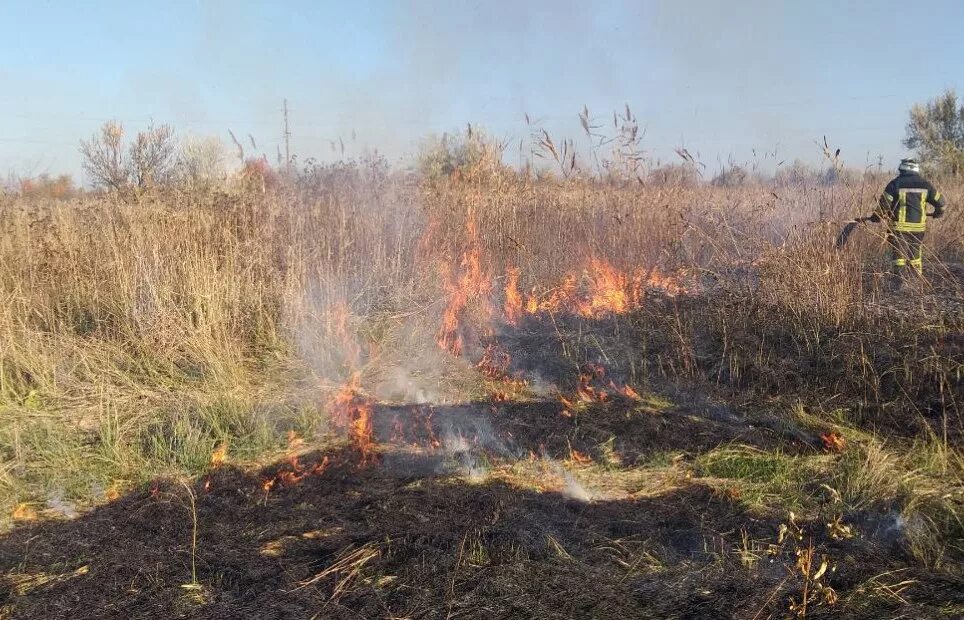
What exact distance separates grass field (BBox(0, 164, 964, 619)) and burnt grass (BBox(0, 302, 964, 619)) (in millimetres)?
16

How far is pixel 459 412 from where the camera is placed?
15.8 ft

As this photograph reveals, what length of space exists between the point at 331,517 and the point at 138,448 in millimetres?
1630

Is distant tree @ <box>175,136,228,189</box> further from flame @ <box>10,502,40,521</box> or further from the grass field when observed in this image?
flame @ <box>10,502,40,521</box>

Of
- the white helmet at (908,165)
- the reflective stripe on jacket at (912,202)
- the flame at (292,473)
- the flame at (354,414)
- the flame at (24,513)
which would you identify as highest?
the white helmet at (908,165)

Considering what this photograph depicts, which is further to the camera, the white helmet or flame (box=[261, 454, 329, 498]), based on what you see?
the white helmet

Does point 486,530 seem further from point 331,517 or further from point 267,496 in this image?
point 267,496

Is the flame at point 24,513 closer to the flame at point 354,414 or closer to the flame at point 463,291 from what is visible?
the flame at point 354,414

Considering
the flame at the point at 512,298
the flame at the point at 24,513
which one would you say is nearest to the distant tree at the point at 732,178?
the flame at the point at 512,298

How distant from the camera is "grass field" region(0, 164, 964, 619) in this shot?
8.83 ft

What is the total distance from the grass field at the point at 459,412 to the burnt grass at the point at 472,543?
0.05 feet

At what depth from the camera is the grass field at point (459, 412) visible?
2691 millimetres

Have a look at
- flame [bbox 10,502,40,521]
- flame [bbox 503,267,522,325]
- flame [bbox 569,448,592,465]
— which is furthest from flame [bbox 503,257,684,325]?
flame [bbox 10,502,40,521]

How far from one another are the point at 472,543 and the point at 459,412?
1926mm

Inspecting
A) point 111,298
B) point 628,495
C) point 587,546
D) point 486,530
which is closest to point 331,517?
point 486,530
